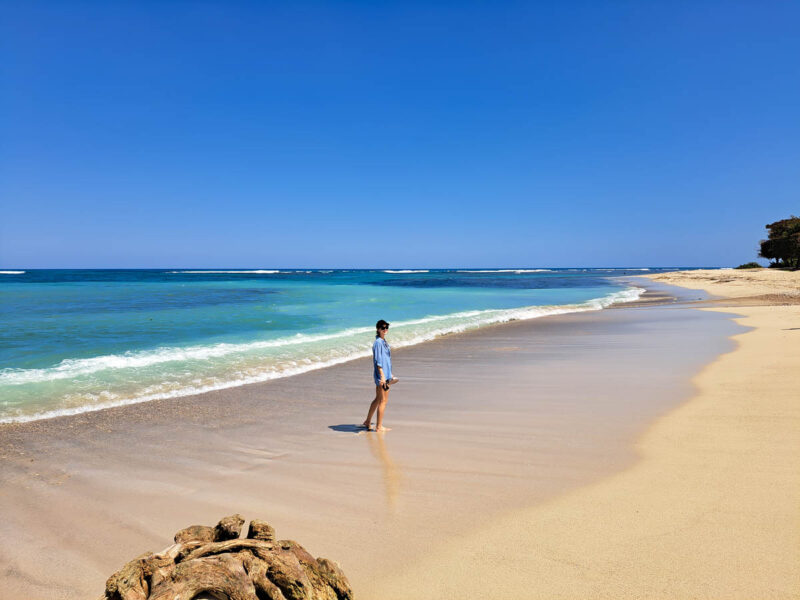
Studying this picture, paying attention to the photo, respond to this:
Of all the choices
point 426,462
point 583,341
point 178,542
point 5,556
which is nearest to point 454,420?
point 426,462

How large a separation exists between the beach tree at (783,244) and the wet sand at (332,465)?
7410cm

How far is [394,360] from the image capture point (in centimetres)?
1347

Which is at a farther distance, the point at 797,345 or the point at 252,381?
the point at 797,345

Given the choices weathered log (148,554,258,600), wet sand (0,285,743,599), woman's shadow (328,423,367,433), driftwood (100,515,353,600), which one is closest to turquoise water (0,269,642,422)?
wet sand (0,285,743,599)

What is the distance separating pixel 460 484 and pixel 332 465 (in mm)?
1663

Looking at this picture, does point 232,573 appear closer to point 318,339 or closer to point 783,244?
point 318,339

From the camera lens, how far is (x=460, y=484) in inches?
204

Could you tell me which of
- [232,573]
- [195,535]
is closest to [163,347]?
[195,535]

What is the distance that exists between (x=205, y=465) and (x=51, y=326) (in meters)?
18.3

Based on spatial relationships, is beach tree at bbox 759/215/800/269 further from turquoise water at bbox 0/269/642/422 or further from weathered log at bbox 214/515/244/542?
weathered log at bbox 214/515/244/542

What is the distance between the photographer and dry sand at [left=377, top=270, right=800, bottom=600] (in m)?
3.39

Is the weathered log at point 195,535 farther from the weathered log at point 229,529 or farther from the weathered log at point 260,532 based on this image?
the weathered log at point 260,532

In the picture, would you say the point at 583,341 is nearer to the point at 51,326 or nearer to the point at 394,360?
the point at 394,360

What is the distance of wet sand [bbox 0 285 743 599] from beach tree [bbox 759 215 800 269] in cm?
7410
